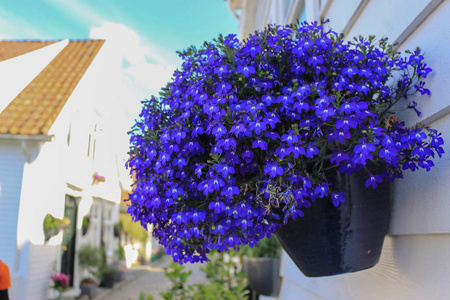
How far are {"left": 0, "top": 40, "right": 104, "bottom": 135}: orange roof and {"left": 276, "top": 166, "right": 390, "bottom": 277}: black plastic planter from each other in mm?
8487

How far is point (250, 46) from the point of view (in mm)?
1484

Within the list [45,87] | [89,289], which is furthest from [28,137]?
[89,289]

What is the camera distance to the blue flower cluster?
4.23 ft

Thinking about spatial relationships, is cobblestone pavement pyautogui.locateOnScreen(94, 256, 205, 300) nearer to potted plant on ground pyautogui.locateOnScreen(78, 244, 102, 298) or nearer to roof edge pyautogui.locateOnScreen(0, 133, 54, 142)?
potted plant on ground pyautogui.locateOnScreen(78, 244, 102, 298)

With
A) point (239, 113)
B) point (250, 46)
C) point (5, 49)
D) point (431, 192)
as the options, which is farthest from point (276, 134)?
point (5, 49)

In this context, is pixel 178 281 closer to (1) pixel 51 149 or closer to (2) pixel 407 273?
(2) pixel 407 273

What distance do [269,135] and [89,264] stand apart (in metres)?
12.8

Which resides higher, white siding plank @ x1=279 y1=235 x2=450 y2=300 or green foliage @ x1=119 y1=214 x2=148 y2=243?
white siding plank @ x1=279 y1=235 x2=450 y2=300

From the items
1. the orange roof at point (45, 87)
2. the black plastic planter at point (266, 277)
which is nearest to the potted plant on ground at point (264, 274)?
the black plastic planter at point (266, 277)

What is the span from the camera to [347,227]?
1.47 m

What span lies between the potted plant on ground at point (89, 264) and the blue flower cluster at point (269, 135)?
11822mm

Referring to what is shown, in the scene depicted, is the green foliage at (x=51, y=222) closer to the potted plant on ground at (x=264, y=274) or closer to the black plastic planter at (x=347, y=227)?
the potted plant on ground at (x=264, y=274)

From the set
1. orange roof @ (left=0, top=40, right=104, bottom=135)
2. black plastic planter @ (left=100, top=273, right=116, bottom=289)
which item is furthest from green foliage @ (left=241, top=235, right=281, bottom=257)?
black plastic planter @ (left=100, top=273, right=116, bottom=289)

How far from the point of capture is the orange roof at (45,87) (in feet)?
30.7
